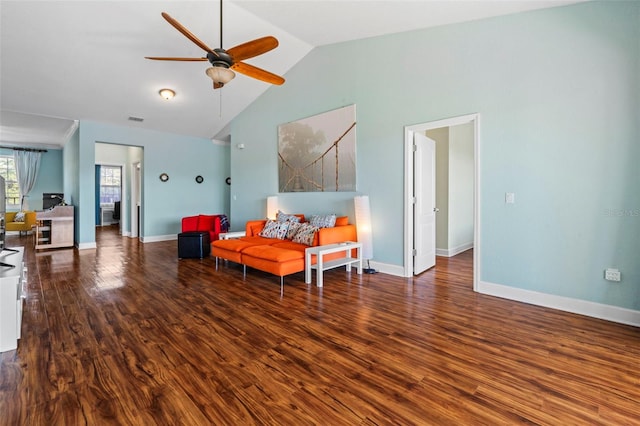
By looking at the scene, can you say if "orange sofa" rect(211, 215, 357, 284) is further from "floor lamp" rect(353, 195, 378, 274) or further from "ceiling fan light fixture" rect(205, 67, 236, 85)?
"ceiling fan light fixture" rect(205, 67, 236, 85)

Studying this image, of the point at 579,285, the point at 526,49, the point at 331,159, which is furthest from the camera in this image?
the point at 331,159

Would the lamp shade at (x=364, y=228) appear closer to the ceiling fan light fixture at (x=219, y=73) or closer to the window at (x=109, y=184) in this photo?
the ceiling fan light fixture at (x=219, y=73)

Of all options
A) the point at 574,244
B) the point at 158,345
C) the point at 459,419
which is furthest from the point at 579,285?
the point at 158,345

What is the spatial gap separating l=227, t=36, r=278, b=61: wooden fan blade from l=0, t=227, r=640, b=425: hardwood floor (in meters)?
2.53

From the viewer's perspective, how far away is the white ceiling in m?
3.62

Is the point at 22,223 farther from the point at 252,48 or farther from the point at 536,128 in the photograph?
the point at 536,128

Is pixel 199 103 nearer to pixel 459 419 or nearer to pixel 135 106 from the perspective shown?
pixel 135 106

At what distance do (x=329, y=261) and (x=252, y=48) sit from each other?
2650mm

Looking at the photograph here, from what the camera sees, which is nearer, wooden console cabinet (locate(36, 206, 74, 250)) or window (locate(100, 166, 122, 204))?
wooden console cabinet (locate(36, 206, 74, 250))

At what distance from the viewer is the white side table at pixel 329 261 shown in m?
3.69

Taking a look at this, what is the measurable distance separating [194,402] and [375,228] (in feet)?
10.9

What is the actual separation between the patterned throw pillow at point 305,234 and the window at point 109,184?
32.7 ft

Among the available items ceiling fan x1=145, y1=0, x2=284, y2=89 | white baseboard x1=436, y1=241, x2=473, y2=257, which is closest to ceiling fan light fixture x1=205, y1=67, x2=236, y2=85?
ceiling fan x1=145, y1=0, x2=284, y2=89

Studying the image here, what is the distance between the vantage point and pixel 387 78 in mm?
4219
